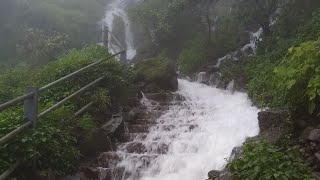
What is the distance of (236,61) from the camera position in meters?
17.7

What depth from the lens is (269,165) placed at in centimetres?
640

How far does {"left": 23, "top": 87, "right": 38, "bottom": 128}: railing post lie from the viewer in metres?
7.05

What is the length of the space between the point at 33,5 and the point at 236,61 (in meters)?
13.2

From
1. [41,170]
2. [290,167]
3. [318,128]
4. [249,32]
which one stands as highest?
[249,32]

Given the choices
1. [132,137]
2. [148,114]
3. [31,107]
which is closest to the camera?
[31,107]

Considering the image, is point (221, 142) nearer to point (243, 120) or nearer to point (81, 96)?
point (243, 120)

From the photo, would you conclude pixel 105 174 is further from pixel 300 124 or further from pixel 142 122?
pixel 300 124

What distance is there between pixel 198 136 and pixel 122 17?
20.4 m

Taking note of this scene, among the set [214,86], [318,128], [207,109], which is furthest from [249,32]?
[318,128]

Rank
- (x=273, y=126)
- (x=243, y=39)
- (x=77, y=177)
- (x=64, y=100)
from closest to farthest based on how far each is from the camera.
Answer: (x=77, y=177) → (x=273, y=126) → (x=64, y=100) → (x=243, y=39)

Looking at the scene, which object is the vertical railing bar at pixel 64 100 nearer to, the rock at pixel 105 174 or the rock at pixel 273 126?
the rock at pixel 105 174

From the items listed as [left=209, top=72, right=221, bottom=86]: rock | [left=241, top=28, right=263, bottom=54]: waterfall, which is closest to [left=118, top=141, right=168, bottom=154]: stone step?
[left=209, top=72, right=221, bottom=86]: rock

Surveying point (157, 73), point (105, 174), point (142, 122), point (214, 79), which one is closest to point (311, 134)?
point (105, 174)

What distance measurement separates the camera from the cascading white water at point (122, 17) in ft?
85.1
